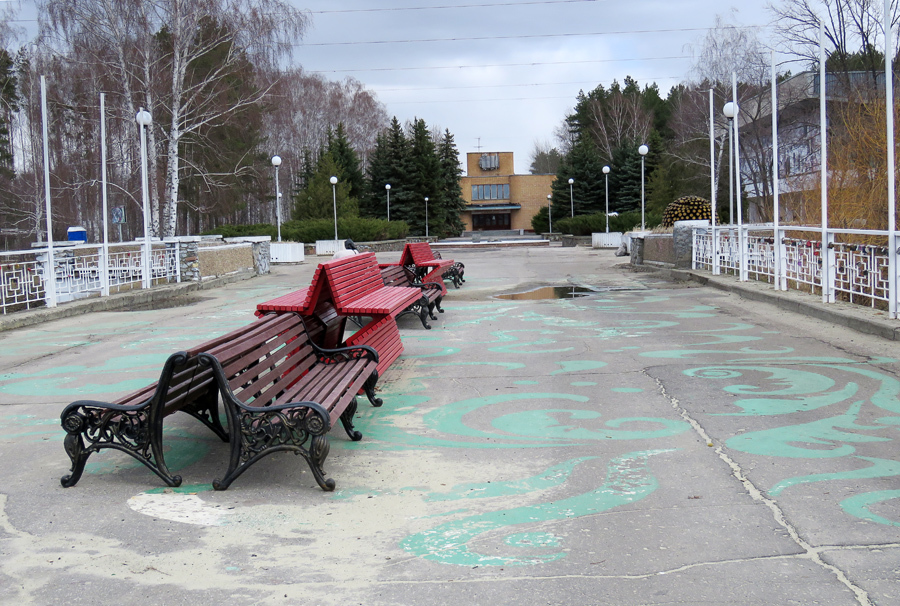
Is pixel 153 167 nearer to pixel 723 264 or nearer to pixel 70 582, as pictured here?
pixel 723 264

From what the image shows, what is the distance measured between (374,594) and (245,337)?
2330 millimetres

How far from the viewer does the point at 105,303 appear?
15.6 metres

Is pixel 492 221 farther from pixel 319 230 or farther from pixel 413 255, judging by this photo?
pixel 413 255

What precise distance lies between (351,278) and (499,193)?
89.3 metres

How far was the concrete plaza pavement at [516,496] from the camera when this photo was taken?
3451mm

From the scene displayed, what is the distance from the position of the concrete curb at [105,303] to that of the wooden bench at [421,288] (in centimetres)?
548

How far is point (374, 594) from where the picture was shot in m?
3.37

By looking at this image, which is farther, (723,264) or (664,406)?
(723,264)

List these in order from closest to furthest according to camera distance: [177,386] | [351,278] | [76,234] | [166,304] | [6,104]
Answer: [177,386] < [351,278] < [166,304] < [76,234] < [6,104]

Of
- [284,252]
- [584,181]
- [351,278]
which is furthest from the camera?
[584,181]

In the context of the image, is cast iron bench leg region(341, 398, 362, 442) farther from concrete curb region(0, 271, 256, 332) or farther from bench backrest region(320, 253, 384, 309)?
concrete curb region(0, 271, 256, 332)

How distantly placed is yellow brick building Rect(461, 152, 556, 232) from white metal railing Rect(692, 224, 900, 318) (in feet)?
249

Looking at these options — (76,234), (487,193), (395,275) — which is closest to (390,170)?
(487,193)

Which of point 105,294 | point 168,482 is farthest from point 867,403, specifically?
point 105,294
